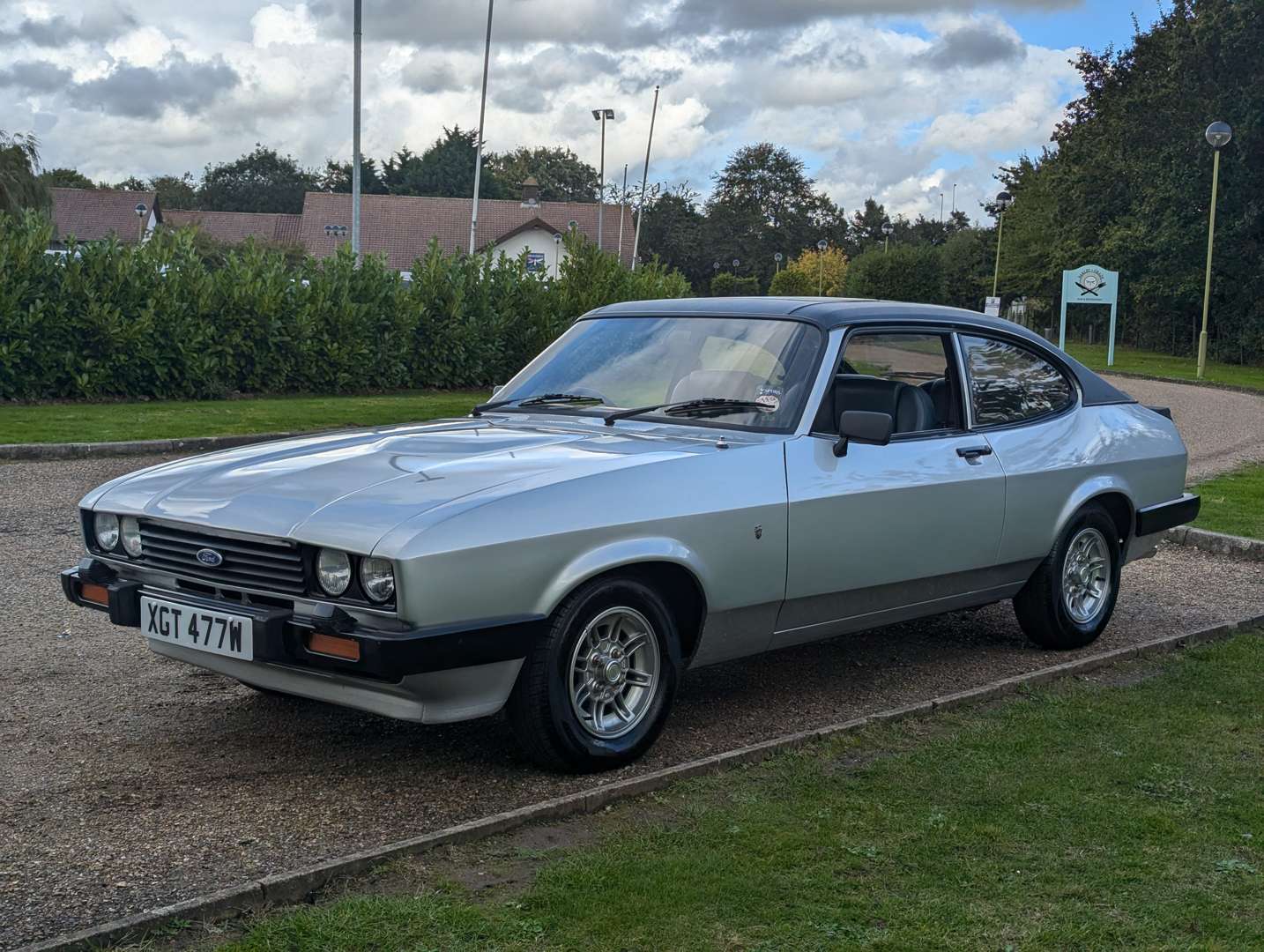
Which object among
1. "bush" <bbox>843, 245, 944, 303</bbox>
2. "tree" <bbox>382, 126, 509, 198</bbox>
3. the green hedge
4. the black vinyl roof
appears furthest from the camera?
"tree" <bbox>382, 126, 509, 198</bbox>

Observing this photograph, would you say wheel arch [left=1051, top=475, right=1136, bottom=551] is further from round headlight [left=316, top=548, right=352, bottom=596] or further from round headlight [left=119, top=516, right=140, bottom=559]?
round headlight [left=119, top=516, right=140, bottom=559]

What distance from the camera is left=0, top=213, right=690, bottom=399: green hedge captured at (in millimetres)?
18719

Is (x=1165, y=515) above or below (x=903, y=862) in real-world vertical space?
above

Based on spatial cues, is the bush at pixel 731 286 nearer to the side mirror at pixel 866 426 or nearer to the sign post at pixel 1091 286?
the sign post at pixel 1091 286

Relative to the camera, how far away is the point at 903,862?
3.90 metres

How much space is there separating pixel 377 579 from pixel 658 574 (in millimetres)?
1088

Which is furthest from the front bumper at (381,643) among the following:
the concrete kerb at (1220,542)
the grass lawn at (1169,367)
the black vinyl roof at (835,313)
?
the grass lawn at (1169,367)

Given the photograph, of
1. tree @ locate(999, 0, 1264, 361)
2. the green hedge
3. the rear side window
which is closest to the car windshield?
the rear side window

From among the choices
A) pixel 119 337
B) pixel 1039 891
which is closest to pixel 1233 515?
pixel 1039 891

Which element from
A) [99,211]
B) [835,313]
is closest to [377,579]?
[835,313]

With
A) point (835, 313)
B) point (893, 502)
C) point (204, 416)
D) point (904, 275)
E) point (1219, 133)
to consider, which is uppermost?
point (1219, 133)

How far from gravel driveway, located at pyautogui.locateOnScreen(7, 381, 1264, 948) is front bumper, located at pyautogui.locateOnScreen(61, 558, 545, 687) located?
18.1 inches

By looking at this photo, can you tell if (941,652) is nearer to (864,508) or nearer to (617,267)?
(864,508)

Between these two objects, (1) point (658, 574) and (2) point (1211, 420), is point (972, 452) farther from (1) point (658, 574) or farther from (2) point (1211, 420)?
(2) point (1211, 420)
